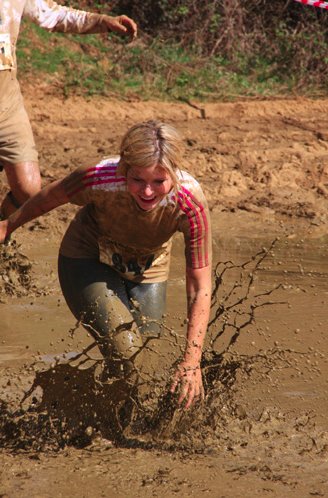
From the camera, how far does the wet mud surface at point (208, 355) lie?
174 inches

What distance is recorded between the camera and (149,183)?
4.08 metres

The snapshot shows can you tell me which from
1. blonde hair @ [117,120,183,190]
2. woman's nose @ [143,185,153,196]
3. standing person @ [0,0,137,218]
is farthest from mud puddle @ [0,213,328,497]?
standing person @ [0,0,137,218]

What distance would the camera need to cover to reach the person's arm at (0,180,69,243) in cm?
435

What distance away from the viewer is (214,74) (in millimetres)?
13078

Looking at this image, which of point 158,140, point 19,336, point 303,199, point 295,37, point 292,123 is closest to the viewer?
point 158,140

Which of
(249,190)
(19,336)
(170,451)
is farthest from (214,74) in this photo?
(170,451)

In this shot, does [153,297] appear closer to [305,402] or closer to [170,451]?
[170,451]

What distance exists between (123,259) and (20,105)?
2.51 metres

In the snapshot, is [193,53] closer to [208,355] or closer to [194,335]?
[208,355]

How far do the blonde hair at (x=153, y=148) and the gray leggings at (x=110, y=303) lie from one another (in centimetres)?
68

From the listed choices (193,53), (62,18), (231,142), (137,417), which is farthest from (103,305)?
(193,53)

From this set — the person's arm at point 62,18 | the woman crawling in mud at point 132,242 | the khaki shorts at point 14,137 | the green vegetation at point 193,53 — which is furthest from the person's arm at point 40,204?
the green vegetation at point 193,53

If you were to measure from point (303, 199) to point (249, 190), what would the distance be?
555mm

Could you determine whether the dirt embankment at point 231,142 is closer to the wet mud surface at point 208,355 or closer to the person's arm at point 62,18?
the wet mud surface at point 208,355
